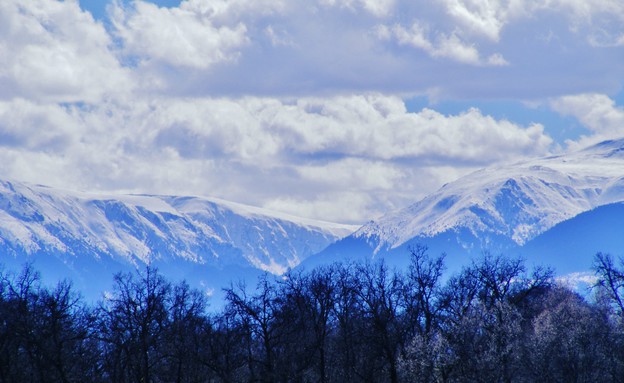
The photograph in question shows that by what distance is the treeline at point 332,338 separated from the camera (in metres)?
87.2

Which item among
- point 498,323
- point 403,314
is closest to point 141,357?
point 403,314

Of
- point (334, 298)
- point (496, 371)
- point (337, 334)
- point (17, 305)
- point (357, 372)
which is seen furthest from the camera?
point (337, 334)

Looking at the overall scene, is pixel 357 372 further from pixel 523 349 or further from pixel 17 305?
pixel 17 305

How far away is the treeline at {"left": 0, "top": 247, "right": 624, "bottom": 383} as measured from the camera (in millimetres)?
87188

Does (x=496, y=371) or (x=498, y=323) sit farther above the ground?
(x=498, y=323)

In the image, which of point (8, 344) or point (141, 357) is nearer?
point (8, 344)

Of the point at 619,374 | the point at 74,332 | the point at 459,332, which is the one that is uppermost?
the point at 74,332

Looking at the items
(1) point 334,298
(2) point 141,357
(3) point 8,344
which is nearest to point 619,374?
(1) point 334,298

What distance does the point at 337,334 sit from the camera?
11431 centimetres

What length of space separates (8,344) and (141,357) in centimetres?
1560

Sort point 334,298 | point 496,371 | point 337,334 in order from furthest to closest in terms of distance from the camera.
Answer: point 337,334 < point 334,298 < point 496,371

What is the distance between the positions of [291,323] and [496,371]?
2582 centimetres

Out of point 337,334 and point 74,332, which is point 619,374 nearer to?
point 337,334

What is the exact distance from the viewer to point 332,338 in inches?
4316
